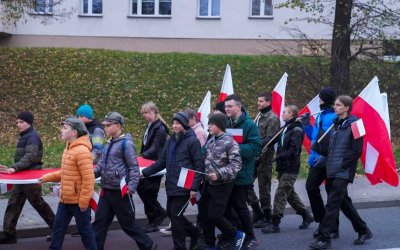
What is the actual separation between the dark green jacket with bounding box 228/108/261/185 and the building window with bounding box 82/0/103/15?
22.5m

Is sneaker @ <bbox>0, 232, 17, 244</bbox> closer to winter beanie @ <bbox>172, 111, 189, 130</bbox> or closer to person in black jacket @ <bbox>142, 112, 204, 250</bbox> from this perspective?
person in black jacket @ <bbox>142, 112, 204, 250</bbox>

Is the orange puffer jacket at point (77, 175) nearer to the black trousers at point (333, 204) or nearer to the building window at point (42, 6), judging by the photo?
the black trousers at point (333, 204)

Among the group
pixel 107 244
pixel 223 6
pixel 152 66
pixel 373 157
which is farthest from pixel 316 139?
pixel 223 6

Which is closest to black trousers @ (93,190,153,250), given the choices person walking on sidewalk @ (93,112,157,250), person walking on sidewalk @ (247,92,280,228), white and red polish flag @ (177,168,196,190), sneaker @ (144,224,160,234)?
person walking on sidewalk @ (93,112,157,250)

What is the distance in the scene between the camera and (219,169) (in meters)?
8.07

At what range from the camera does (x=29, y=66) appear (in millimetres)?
23391

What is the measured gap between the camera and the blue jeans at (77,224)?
777 cm

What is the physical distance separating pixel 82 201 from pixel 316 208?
3326mm

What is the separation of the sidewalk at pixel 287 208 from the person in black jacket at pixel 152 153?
20.5 inches

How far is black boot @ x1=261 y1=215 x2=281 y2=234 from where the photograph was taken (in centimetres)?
982

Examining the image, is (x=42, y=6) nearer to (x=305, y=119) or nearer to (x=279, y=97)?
(x=279, y=97)

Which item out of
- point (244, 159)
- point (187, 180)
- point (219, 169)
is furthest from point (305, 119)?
point (187, 180)

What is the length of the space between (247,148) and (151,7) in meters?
22.5

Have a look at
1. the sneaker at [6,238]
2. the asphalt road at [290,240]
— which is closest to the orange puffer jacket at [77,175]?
the asphalt road at [290,240]
